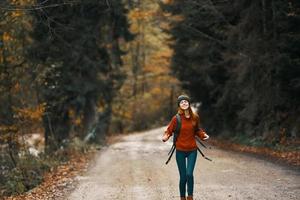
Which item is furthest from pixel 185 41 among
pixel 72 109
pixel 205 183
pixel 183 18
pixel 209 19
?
pixel 205 183

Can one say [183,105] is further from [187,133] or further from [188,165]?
[188,165]

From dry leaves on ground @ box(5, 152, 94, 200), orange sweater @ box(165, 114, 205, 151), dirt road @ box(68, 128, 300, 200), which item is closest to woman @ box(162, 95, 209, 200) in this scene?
orange sweater @ box(165, 114, 205, 151)

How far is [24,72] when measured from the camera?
2266 cm

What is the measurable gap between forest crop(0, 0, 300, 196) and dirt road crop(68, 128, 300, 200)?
2.48 meters

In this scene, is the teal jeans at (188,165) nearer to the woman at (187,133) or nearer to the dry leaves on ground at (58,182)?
the woman at (187,133)

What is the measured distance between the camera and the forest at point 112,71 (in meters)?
20.1

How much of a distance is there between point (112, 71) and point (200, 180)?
1798cm

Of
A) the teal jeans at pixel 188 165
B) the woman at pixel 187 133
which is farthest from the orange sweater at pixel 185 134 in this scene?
the teal jeans at pixel 188 165

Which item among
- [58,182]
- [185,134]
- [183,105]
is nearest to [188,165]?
[185,134]

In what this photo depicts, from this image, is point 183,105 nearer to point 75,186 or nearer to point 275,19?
point 75,186

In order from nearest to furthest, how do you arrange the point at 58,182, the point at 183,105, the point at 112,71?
the point at 183,105 → the point at 58,182 → the point at 112,71

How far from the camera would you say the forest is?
792 inches

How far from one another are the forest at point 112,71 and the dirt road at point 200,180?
8.13ft

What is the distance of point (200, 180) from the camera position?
1423 centimetres
